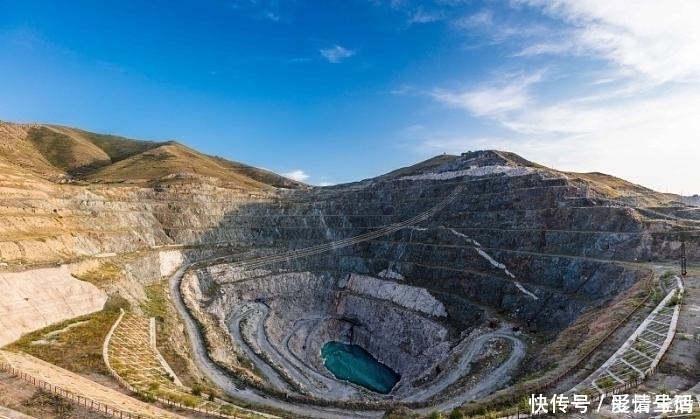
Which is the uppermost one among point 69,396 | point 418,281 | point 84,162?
point 84,162

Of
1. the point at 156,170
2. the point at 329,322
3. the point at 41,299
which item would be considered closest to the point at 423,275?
the point at 329,322

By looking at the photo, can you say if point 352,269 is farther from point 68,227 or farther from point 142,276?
point 68,227

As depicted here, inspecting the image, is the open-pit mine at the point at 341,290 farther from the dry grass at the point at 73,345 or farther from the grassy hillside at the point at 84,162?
the grassy hillside at the point at 84,162

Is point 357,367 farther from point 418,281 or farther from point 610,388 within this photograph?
point 610,388

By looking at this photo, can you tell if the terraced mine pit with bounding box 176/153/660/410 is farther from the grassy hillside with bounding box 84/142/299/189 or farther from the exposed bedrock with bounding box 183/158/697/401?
the grassy hillside with bounding box 84/142/299/189

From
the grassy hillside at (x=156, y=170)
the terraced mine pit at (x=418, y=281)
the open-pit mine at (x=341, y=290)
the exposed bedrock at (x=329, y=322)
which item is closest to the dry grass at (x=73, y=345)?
the open-pit mine at (x=341, y=290)

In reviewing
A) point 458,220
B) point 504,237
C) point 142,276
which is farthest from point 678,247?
point 142,276

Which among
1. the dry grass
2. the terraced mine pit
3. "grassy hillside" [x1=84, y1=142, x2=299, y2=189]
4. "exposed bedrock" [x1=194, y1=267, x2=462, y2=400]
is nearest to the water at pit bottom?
the terraced mine pit
